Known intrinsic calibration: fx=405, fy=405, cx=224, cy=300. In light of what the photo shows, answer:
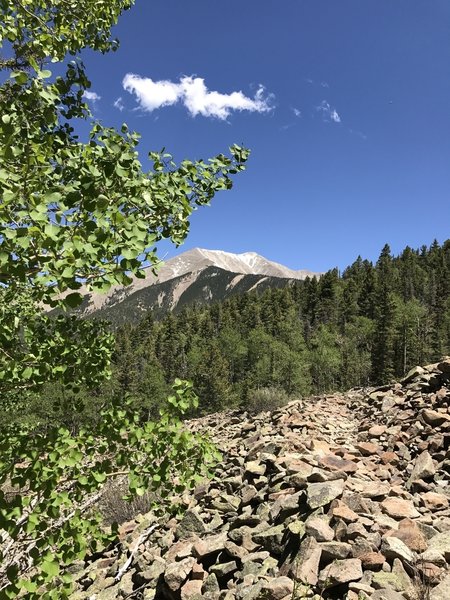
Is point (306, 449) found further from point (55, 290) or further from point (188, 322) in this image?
point (188, 322)

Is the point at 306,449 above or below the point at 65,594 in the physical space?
below

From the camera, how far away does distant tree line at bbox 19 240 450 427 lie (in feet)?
229

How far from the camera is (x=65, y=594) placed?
3.00 m

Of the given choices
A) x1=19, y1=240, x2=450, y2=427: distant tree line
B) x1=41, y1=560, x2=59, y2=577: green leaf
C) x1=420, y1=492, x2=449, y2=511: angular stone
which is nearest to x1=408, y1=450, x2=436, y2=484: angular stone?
x1=420, y1=492, x2=449, y2=511: angular stone

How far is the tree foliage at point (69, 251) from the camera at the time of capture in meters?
2.36

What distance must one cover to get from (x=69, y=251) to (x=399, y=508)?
21.6 ft

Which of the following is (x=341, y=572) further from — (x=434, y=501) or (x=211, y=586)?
(x=434, y=501)

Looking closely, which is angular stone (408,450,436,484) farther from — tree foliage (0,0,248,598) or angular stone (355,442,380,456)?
tree foliage (0,0,248,598)

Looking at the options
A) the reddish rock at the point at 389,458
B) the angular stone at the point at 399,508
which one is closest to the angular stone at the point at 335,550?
the angular stone at the point at 399,508

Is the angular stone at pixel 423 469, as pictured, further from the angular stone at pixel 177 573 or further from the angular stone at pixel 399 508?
the angular stone at pixel 177 573

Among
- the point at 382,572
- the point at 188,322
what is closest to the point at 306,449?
the point at 382,572

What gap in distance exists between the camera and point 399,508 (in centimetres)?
642

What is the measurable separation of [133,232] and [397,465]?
9.75 m

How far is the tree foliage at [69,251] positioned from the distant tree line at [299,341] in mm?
39037
